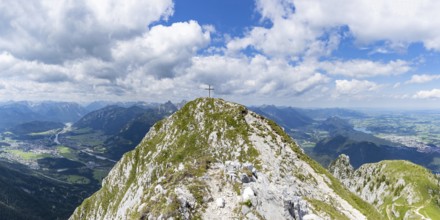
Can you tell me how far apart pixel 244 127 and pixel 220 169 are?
81.9 meters

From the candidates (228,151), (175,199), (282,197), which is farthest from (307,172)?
(175,199)

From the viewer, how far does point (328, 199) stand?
112875mm

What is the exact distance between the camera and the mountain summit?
61.8 meters

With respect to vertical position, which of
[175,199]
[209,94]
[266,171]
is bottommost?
[266,171]

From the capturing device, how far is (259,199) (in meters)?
67.1

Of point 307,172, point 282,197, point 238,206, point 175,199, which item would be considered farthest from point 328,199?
point 175,199

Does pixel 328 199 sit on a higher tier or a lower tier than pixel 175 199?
lower

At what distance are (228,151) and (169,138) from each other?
5257 centimetres

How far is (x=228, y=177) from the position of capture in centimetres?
7169

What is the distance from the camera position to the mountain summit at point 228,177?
61.8 meters

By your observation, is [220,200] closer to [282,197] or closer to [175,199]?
[175,199]

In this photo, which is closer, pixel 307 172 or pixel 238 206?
pixel 238 206

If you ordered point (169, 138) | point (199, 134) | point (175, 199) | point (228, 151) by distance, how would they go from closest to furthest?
point (175, 199)
point (228, 151)
point (199, 134)
point (169, 138)

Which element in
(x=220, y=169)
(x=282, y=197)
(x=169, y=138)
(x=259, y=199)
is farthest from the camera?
(x=169, y=138)
